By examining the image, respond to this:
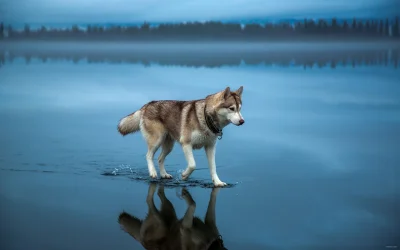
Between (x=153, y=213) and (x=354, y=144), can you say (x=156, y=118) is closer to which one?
(x=153, y=213)

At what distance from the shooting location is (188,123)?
1148 cm

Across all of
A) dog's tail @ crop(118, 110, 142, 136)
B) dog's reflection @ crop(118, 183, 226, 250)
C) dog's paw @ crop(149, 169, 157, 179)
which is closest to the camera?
dog's reflection @ crop(118, 183, 226, 250)

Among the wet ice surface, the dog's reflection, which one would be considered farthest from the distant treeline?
the dog's reflection

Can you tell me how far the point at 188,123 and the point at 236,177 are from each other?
48.6 inches

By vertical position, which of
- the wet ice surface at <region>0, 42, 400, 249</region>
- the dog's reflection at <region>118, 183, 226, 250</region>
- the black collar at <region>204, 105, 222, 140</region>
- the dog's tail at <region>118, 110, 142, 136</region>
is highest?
the black collar at <region>204, 105, 222, 140</region>

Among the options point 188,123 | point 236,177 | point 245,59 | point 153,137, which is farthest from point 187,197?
point 245,59

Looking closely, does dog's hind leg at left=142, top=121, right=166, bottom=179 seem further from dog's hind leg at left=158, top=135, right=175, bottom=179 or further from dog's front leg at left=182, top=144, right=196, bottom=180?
dog's front leg at left=182, top=144, right=196, bottom=180

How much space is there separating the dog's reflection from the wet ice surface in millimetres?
121

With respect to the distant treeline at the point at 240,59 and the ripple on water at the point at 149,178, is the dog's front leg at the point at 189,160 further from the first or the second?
the distant treeline at the point at 240,59

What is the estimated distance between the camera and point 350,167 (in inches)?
512

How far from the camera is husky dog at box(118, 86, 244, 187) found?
11.0m

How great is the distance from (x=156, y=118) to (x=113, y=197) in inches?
76.2

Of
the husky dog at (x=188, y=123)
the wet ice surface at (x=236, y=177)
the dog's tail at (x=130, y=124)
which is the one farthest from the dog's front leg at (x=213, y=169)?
the dog's tail at (x=130, y=124)

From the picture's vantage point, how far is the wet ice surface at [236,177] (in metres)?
8.72
